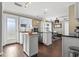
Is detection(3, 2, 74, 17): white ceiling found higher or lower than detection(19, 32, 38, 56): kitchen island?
higher

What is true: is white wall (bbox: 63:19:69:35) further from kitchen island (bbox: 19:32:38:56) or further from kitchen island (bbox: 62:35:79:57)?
kitchen island (bbox: 19:32:38:56)

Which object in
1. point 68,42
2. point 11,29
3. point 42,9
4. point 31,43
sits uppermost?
point 42,9

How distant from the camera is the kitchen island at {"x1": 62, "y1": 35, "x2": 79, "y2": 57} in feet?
8.86

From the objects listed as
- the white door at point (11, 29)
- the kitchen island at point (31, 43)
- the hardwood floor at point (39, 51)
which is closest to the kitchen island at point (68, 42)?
the hardwood floor at point (39, 51)

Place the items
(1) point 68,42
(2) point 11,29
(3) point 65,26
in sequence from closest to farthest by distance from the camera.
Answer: (2) point 11,29 → (3) point 65,26 → (1) point 68,42

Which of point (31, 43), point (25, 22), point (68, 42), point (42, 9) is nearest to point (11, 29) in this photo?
point (25, 22)

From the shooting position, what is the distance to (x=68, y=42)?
2.90 m

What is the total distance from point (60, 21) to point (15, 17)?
A: 1.23 metres

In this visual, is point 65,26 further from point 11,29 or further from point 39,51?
point 11,29

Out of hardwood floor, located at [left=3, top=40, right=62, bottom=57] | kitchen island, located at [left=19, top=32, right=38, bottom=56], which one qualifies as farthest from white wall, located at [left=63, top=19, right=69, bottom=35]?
kitchen island, located at [left=19, top=32, right=38, bottom=56]

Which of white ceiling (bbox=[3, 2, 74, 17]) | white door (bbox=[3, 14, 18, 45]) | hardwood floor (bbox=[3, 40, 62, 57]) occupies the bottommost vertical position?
hardwood floor (bbox=[3, 40, 62, 57])

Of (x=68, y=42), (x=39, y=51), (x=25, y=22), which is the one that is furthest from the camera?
(x=39, y=51)

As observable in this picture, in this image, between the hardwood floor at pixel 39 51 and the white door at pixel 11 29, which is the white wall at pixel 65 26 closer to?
the hardwood floor at pixel 39 51

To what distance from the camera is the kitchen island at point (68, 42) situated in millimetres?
2701
